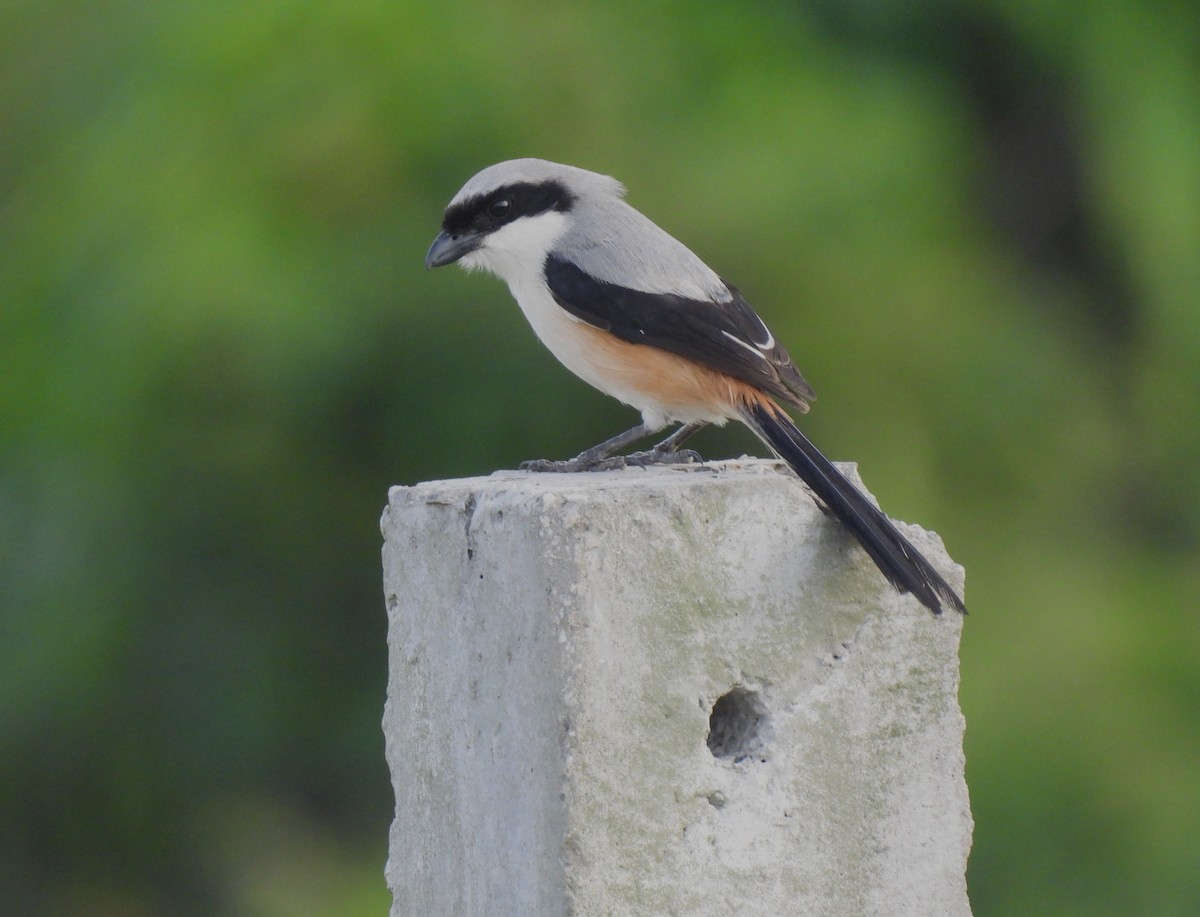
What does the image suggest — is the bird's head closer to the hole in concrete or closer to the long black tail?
the long black tail

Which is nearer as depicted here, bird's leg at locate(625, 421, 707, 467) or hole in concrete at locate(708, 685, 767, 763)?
hole in concrete at locate(708, 685, 767, 763)

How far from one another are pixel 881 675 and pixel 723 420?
2.86ft

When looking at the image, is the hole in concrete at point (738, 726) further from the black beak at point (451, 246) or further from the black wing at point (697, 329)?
the black beak at point (451, 246)

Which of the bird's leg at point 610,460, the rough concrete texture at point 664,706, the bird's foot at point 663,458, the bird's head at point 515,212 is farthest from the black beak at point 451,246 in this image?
the rough concrete texture at point 664,706

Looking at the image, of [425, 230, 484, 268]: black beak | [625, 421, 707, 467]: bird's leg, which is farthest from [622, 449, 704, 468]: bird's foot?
[425, 230, 484, 268]: black beak

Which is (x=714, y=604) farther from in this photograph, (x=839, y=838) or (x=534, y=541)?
(x=839, y=838)

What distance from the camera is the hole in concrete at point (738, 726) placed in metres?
2.03

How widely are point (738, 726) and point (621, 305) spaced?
3.42 ft

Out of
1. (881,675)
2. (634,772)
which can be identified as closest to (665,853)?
(634,772)

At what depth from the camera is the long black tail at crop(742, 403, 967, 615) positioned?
6.76 ft

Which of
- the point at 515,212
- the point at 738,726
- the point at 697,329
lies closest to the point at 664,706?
the point at 738,726

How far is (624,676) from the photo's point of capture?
189cm

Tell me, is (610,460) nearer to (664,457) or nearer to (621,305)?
(664,457)

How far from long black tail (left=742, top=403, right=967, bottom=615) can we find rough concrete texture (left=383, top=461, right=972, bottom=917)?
3cm
